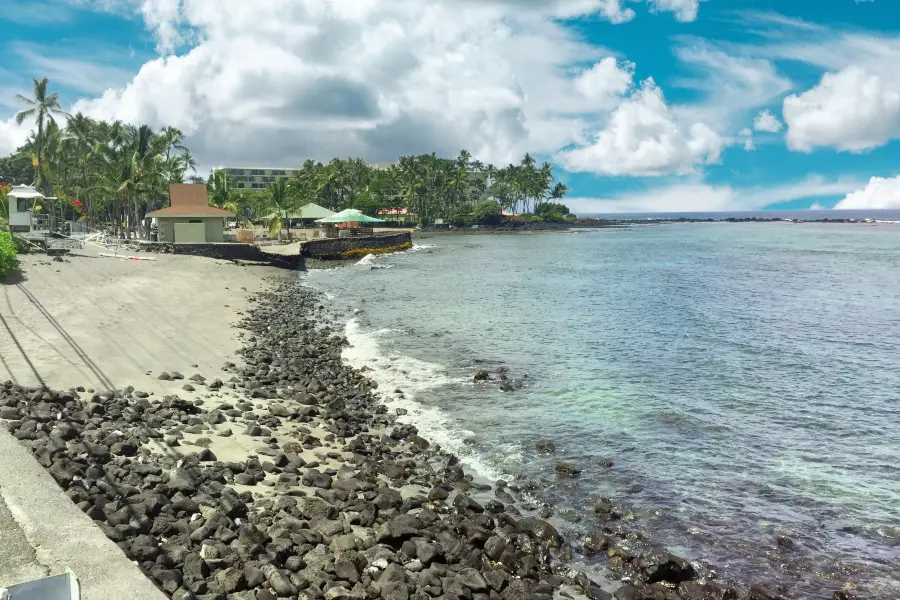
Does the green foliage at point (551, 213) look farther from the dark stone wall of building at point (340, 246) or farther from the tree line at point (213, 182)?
the dark stone wall of building at point (340, 246)

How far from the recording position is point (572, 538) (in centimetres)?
903

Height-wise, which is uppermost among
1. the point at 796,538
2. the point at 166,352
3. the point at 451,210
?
the point at 451,210

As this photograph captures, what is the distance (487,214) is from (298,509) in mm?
138352

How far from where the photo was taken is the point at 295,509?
328 inches

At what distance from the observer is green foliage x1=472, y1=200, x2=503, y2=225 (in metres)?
144

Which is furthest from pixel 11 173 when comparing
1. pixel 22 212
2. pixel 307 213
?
pixel 22 212

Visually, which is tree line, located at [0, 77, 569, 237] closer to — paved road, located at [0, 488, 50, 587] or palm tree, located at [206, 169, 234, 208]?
palm tree, located at [206, 169, 234, 208]

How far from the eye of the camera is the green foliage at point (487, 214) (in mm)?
143750

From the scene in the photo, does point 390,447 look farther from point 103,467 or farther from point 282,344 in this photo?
point 282,344

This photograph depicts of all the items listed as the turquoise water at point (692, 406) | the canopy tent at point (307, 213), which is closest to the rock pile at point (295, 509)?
the turquoise water at point (692, 406)

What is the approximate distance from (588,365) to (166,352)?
12.4 m

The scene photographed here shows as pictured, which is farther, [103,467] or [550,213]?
[550,213]

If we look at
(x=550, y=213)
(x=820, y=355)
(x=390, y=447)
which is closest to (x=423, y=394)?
(x=390, y=447)

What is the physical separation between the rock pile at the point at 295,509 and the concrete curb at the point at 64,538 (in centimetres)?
36
